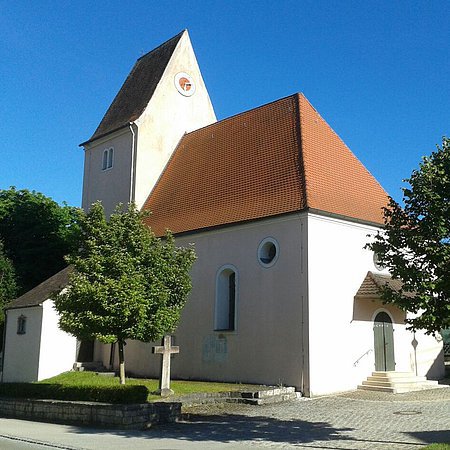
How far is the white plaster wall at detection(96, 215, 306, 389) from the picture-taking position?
19688 millimetres

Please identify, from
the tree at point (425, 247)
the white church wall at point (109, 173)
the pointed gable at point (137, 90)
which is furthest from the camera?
the pointed gable at point (137, 90)

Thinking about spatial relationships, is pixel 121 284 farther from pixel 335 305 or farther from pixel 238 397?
pixel 335 305

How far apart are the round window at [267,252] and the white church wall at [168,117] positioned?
30.7 ft

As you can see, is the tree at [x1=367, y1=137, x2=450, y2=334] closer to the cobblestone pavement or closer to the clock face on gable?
the cobblestone pavement

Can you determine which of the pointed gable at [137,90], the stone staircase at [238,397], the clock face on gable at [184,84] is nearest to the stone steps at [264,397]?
the stone staircase at [238,397]

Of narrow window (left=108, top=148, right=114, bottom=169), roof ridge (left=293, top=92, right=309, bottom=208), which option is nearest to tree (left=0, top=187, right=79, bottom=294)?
narrow window (left=108, top=148, right=114, bottom=169)

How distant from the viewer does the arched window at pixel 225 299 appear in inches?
887

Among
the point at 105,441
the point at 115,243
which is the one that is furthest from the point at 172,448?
the point at 115,243

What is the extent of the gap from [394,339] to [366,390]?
2884 mm

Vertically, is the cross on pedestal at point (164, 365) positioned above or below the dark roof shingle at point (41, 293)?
below

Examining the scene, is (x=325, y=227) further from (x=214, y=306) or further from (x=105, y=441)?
(x=105, y=441)

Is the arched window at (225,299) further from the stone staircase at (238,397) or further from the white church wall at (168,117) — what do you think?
the white church wall at (168,117)

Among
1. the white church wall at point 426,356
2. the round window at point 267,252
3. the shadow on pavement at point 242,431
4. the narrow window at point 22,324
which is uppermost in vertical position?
the round window at point 267,252

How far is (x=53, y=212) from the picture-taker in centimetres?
3844
